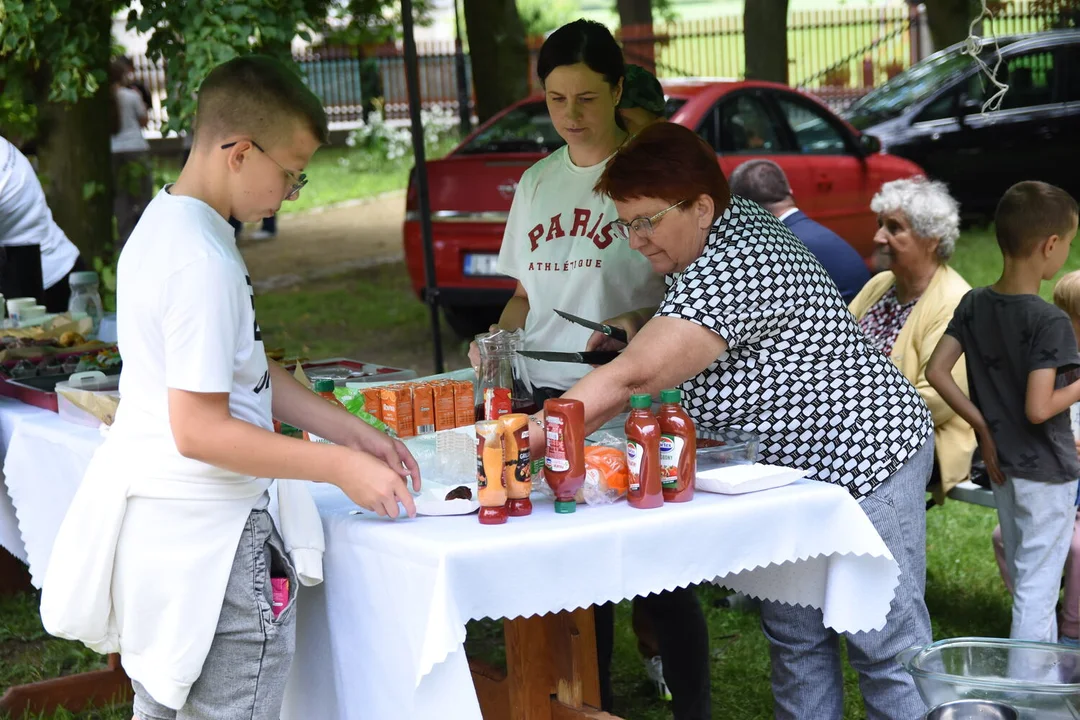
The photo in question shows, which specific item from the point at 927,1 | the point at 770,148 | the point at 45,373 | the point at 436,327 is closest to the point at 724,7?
the point at 927,1

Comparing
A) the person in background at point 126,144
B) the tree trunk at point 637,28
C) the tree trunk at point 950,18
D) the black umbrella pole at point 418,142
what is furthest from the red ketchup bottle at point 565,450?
the tree trunk at point 637,28

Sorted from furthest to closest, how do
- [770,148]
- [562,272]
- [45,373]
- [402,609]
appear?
[770,148] → [45,373] → [562,272] → [402,609]

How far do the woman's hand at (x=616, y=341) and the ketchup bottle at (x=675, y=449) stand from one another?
589mm

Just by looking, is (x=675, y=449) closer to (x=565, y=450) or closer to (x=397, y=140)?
(x=565, y=450)

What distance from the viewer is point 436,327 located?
598 cm

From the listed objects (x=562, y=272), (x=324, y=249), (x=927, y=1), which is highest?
(x=927, y=1)

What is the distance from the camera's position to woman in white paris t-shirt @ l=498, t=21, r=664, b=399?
323 centimetres

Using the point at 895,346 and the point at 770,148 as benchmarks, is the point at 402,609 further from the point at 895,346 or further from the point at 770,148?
the point at 770,148

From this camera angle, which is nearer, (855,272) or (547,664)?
(547,664)

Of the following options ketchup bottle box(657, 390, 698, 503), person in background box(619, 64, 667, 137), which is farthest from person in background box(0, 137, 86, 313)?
ketchup bottle box(657, 390, 698, 503)

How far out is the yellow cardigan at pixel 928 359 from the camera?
4.20 m

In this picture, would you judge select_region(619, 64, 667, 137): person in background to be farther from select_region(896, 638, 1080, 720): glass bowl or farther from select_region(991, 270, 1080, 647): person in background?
select_region(896, 638, 1080, 720): glass bowl

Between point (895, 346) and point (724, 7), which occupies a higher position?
point (724, 7)

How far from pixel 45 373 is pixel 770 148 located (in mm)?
5892
